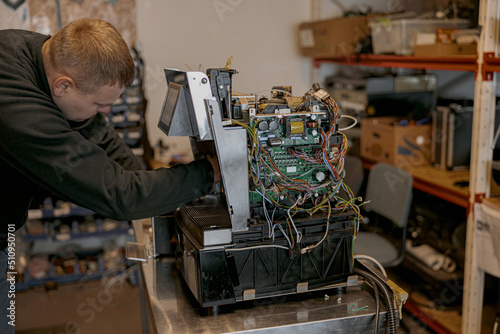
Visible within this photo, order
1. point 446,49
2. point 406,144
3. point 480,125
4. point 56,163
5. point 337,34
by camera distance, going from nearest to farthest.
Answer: point 56,163 < point 480,125 < point 446,49 < point 406,144 < point 337,34

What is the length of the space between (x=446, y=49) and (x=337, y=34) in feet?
3.44

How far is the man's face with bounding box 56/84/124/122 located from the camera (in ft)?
4.43

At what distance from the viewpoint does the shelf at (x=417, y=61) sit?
2.41 metres

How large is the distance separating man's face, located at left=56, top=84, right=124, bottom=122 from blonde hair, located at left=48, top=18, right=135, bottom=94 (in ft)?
0.06

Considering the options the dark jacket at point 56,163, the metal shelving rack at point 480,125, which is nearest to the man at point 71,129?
the dark jacket at point 56,163

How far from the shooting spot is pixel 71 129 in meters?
1.33

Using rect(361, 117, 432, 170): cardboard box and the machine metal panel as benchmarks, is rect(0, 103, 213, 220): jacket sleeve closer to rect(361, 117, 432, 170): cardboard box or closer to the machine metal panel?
the machine metal panel

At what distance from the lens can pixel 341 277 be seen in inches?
58.6

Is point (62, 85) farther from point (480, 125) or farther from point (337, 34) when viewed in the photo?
point (337, 34)

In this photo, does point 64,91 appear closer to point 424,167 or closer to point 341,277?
point 341,277

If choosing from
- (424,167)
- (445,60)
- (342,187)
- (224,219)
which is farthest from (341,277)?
(424,167)

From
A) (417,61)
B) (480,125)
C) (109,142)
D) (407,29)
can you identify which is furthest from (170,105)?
(407,29)

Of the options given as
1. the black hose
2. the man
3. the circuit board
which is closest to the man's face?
the man

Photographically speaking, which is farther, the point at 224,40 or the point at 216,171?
the point at 224,40
